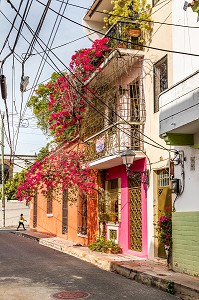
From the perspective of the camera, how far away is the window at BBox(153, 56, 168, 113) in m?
13.4

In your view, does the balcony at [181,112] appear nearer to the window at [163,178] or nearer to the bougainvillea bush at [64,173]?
the window at [163,178]

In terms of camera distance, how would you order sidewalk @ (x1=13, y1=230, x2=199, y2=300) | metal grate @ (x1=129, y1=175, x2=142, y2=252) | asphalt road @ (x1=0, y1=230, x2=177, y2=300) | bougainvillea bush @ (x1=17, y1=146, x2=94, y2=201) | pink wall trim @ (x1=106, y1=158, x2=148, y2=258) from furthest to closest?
bougainvillea bush @ (x1=17, y1=146, x2=94, y2=201), metal grate @ (x1=129, y1=175, x2=142, y2=252), pink wall trim @ (x1=106, y1=158, x2=148, y2=258), sidewalk @ (x1=13, y1=230, x2=199, y2=300), asphalt road @ (x1=0, y1=230, x2=177, y2=300)

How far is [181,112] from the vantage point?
10031 millimetres

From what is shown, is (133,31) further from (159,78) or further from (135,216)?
(135,216)

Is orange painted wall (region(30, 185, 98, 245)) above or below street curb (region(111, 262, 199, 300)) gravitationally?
above

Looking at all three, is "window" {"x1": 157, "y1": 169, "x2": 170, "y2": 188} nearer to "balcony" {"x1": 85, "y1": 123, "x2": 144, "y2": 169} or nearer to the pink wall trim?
the pink wall trim

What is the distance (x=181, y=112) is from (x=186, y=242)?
313 cm

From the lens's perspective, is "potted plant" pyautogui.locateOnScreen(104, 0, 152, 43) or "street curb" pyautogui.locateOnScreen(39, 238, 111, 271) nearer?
"street curb" pyautogui.locateOnScreen(39, 238, 111, 271)

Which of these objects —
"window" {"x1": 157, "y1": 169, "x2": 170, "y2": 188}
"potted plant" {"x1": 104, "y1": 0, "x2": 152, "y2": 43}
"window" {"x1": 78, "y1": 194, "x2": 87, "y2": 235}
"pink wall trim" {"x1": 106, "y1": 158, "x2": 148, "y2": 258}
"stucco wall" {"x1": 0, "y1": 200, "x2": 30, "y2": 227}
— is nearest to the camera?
"window" {"x1": 157, "y1": 169, "x2": 170, "y2": 188}

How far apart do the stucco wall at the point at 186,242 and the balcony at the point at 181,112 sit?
1.80 m

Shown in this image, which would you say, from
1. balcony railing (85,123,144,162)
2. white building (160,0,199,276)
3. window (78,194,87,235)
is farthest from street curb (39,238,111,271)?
balcony railing (85,123,144,162)

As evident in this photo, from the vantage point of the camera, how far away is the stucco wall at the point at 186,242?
10602 millimetres

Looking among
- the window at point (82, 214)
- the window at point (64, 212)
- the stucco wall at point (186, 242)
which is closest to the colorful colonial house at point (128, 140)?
the window at point (82, 214)

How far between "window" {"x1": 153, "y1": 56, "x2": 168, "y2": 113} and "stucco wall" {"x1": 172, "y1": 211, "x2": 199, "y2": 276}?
3.76m
